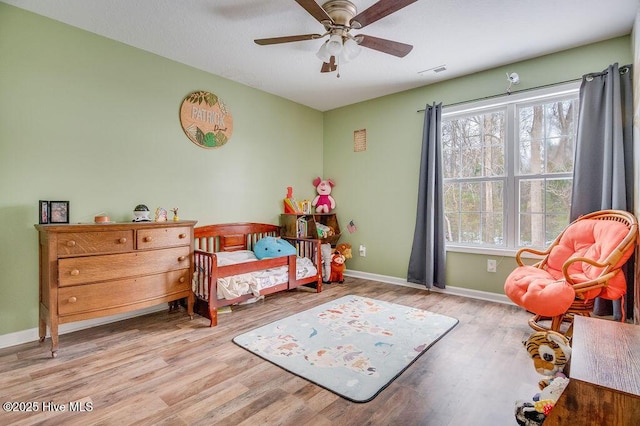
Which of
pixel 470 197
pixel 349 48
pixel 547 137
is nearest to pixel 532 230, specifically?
pixel 470 197

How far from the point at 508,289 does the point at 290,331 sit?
1771 millimetres

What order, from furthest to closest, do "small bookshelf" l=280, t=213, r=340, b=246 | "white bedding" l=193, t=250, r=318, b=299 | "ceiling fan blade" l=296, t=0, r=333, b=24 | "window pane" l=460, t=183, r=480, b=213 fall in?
"small bookshelf" l=280, t=213, r=340, b=246 < "window pane" l=460, t=183, r=480, b=213 < "white bedding" l=193, t=250, r=318, b=299 < "ceiling fan blade" l=296, t=0, r=333, b=24

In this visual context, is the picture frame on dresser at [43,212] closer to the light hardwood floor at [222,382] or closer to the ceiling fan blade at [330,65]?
the light hardwood floor at [222,382]

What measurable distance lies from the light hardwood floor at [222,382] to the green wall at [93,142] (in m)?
0.74

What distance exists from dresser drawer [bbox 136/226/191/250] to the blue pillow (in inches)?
32.0

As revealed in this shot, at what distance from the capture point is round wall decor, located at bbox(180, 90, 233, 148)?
3288 mm

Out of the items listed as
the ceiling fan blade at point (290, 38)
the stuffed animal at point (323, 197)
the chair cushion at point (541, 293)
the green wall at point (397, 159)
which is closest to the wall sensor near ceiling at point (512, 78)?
the green wall at point (397, 159)

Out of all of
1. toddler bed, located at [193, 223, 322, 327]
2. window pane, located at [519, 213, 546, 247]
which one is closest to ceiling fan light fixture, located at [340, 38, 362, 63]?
toddler bed, located at [193, 223, 322, 327]

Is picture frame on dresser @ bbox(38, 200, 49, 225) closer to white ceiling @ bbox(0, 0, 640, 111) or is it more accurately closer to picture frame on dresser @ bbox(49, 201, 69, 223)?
picture frame on dresser @ bbox(49, 201, 69, 223)

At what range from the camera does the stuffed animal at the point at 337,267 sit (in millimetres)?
4160

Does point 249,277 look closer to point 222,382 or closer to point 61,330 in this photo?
point 222,382

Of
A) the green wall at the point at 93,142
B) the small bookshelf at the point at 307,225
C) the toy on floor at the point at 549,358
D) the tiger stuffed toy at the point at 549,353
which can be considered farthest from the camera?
the small bookshelf at the point at 307,225

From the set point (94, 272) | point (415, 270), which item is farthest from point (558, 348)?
point (94, 272)

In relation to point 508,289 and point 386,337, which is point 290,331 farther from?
point 508,289
